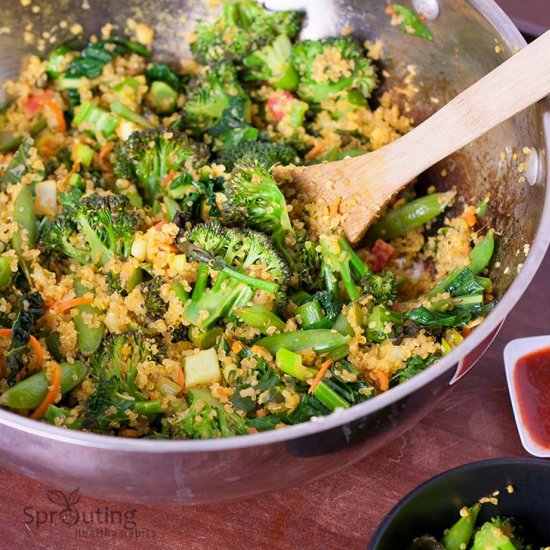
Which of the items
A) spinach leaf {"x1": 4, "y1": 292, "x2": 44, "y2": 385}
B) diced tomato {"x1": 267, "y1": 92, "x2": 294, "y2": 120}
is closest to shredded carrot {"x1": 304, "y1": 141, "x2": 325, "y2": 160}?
diced tomato {"x1": 267, "y1": 92, "x2": 294, "y2": 120}

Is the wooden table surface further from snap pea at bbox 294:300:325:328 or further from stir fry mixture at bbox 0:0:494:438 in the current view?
snap pea at bbox 294:300:325:328

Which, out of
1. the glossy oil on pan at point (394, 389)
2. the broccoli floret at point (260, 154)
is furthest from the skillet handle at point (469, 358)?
the broccoli floret at point (260, 154)

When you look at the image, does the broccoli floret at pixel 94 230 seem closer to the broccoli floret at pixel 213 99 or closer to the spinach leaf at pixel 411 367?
the broccoli floret at pixel 213 99

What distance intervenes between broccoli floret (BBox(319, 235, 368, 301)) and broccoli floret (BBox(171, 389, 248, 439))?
504 millimetres

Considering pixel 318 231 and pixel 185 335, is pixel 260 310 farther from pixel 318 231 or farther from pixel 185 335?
pixel 318 231

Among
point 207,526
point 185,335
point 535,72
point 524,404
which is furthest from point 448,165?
point 207,526

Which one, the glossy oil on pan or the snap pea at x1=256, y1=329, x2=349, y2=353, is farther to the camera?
the snap pea at x1=256, y1=329, x2=349, y2=353

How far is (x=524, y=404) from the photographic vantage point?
215 centimetres

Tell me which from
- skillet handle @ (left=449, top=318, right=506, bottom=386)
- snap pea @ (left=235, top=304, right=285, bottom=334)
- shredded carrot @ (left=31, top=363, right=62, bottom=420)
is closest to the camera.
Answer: skillet handle @ (left=449, top=318, right=506, bottom=386)

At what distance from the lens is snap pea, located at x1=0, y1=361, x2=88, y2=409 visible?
1.85 meters

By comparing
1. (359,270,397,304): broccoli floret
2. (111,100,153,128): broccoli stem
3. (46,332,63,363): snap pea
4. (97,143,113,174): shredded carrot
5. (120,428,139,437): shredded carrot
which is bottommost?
(120,428,139,437): shredded carrot

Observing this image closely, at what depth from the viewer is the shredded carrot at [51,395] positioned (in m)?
1.88

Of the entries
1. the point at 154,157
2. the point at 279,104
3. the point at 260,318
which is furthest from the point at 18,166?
the point at 260,318

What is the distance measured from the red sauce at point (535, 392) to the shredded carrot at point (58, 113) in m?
1.64
